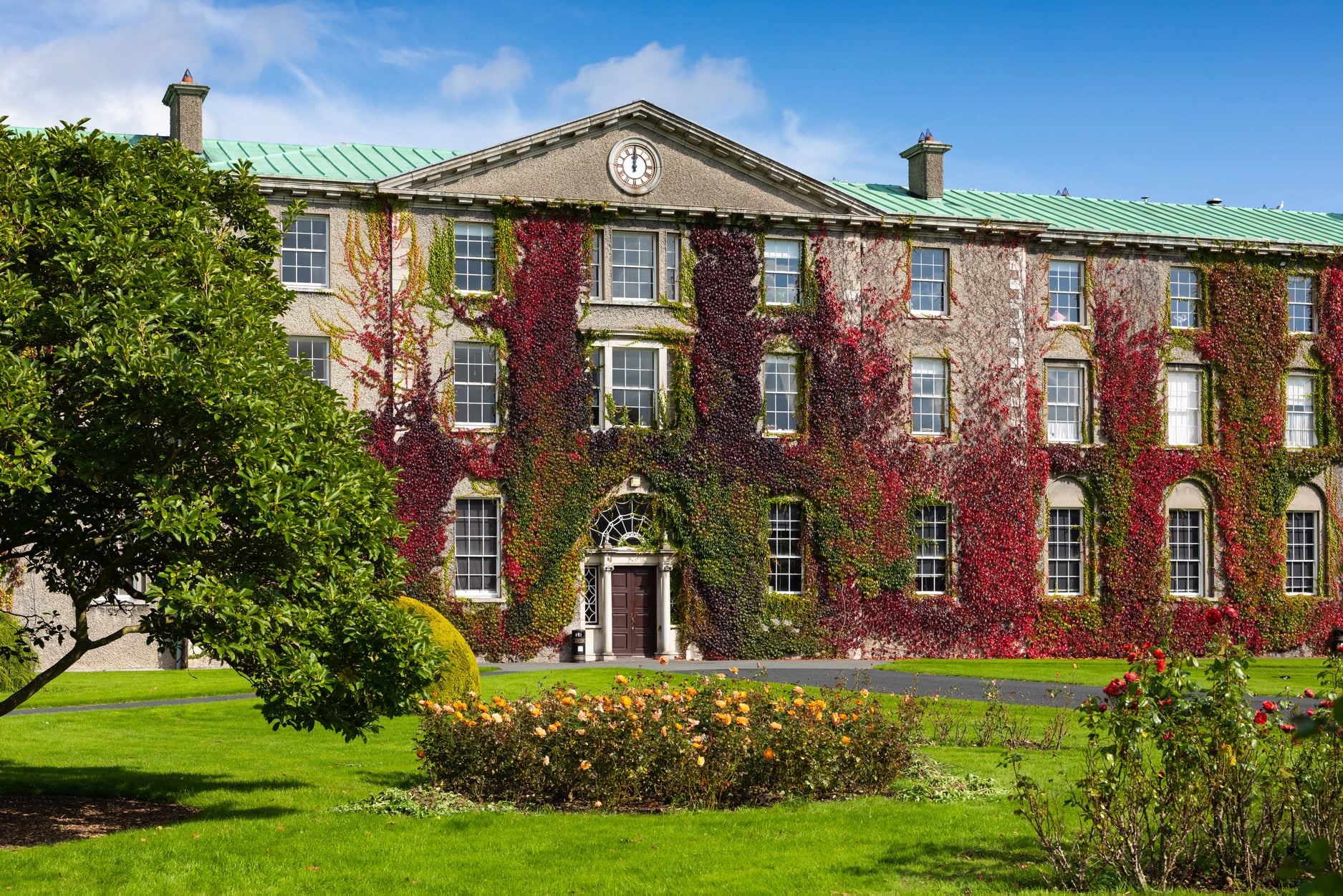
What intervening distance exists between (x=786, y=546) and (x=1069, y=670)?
330 inches

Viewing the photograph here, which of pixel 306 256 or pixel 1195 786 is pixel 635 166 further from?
pixel 1195 786

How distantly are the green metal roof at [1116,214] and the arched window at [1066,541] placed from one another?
25.2ft

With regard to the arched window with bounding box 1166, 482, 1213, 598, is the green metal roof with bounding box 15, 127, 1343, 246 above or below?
above

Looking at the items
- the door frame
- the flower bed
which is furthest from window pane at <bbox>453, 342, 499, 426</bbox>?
the flower bed

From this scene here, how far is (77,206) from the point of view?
1319 cm

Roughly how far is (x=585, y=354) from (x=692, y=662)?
8.41 metres

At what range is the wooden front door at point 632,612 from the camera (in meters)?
36.4

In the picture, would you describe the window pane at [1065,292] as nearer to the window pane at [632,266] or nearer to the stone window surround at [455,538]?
the window pane at [632,266]

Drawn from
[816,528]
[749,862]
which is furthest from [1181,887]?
[816,528]

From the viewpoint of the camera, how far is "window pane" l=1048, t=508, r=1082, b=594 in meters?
39.7

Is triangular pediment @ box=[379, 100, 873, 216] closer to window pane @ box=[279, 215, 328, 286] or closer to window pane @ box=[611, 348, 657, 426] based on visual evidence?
window pane @ box=[279, 215, 328, 286]

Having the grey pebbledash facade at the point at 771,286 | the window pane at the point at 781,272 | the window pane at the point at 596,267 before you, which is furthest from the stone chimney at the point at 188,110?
the window pane at the point at 781,272

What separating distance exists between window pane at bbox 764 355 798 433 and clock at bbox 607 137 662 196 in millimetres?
5665

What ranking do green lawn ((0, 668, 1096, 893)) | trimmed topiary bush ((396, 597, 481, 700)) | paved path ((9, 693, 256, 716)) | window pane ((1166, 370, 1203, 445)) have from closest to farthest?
green lawn ((0, 668, 1096, 893))
trimmed topiary bush ((396, 597, 481, 700))
paved path ((9, 693, 256, 716))
window pane ((1166, 370, 1203, 445))
